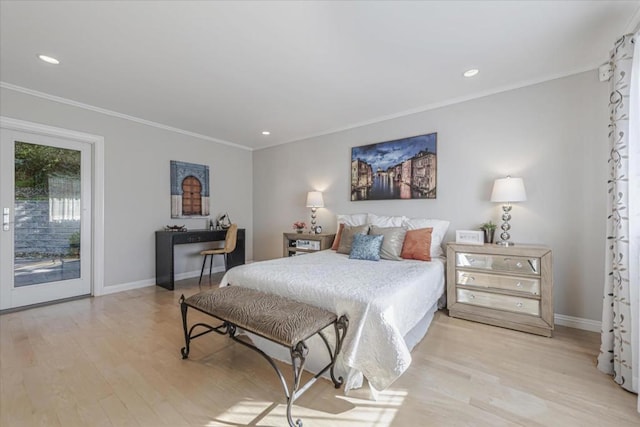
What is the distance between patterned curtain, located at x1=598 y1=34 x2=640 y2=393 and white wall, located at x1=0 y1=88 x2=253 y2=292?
494 centimetres

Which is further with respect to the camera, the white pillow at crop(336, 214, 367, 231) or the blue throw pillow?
the white pillow at crop(336, 214, 367, 231)

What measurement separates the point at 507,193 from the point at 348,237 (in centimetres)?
170

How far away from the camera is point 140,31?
2.01 meters

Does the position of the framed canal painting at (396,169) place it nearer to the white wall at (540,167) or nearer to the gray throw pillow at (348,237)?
the white wall at (540,167)

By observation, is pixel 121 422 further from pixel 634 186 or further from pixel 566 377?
pixel 634 186

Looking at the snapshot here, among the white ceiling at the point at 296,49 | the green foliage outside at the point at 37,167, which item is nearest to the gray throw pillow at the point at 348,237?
the white ceiling at the point at 296,49

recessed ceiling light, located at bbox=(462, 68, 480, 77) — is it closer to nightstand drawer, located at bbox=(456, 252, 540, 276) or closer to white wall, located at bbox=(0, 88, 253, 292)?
nightstand drawer, located at bbox=(456, 252, 540, 276)

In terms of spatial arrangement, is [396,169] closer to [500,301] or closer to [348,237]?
[348,237]

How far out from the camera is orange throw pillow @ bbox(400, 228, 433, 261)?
9.50ft

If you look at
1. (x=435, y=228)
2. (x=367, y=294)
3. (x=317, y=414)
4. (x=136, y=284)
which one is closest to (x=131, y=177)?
(x=136, y=284)

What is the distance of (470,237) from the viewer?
2.85 metres

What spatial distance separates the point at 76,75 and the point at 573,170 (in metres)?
4.91

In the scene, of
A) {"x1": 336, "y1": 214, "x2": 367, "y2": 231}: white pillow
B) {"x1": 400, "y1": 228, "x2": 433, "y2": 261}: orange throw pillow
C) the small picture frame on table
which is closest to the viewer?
the small picture frame on table

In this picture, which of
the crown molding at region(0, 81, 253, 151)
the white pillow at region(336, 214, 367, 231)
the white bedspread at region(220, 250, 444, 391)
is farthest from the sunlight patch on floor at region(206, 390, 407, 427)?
the crown molding at region(0, 81, 253, 151)
